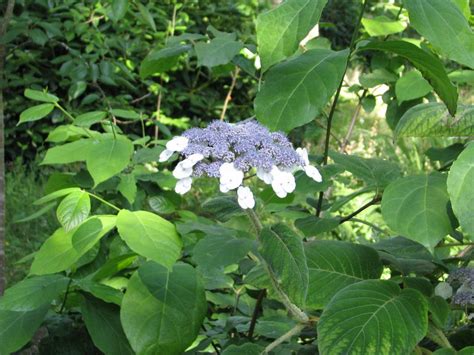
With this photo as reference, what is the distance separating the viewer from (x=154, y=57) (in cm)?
172

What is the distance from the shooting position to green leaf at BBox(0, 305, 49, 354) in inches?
→ 59.0

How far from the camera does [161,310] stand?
1.37 metres

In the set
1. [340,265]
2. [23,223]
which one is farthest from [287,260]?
[23,223]

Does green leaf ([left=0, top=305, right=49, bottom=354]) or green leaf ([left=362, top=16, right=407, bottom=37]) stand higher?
green leaf ([left=362, top=16, right=407, bottom=37])

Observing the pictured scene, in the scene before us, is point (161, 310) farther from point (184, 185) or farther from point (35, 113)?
point (35, 113)

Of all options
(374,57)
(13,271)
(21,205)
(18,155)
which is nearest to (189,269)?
(374,57)

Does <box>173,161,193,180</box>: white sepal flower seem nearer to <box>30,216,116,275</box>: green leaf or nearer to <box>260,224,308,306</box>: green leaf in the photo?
<box>260,224,308,306</box>: green leaf

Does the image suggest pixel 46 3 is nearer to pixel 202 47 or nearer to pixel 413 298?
pixel 202 47

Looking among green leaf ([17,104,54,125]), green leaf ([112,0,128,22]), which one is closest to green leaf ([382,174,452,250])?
green leaf ([112,0,128,22])

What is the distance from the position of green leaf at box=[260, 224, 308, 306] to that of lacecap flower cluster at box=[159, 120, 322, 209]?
0.09m

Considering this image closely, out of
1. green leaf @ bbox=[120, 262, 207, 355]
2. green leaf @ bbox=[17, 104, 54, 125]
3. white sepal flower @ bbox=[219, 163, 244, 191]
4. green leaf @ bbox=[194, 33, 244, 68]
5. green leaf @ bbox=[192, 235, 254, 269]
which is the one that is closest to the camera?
white sepal flower @ bbox=[219, 163, 244, 191]

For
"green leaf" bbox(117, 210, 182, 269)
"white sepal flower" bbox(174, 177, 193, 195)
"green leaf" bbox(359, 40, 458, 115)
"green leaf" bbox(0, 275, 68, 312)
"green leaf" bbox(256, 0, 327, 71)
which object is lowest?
"green leaf" bbox(0, 275, 68, 312)

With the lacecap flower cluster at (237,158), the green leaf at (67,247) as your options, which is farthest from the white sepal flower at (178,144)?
the green leaf at (67,247)

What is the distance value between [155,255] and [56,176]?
2.52 ft
